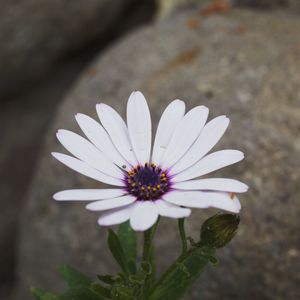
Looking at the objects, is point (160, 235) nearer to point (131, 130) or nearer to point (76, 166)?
point (131, 130)

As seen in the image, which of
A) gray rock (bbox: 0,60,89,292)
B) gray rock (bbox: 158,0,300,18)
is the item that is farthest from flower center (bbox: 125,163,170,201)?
gray rock (bbox: 0,60,89,292)

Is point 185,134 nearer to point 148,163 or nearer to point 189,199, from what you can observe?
point 148,163

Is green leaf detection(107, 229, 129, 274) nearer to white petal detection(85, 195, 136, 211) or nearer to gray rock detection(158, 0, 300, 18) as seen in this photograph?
white petal detection(85, 195, 136, 211)

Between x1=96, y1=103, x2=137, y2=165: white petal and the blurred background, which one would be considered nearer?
x1=96, y1=103, x2=137, y2=165: white petal

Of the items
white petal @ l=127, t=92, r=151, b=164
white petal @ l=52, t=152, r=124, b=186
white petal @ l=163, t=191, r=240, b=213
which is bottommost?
white petal @ l=163, t=191, r=240, b=213

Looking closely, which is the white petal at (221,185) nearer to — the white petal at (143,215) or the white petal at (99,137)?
the white petal at (143,215)

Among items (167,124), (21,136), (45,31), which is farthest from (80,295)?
(21,136)

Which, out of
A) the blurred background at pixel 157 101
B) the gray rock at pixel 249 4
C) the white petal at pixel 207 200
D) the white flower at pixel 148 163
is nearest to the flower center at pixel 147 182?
the white flower at pixel 148 163
